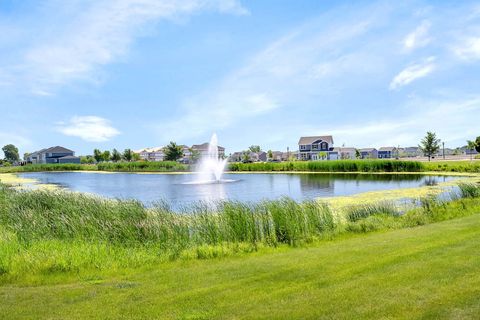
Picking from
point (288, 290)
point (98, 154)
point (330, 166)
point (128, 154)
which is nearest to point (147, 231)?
point (288, 290)

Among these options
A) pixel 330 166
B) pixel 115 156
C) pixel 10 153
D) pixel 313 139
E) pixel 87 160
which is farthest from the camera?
pixel 10 153

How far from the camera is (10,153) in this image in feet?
561

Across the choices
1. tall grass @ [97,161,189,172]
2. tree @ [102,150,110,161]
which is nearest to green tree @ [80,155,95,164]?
tree @ [102,150,110,161]

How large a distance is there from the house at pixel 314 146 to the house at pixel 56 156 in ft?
275

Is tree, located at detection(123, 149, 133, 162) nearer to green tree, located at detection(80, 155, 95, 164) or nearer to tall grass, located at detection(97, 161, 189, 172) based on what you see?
green tree, located at detection(80, 155, 95, 164)

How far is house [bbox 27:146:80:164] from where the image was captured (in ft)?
478

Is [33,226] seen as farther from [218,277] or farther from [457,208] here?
[457,208]

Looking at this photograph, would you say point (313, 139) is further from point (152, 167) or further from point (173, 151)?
point (152, 167)

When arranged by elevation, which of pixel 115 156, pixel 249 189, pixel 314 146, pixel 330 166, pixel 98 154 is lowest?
pixel 249 189

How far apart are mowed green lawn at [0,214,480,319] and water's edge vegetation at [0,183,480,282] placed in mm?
1287

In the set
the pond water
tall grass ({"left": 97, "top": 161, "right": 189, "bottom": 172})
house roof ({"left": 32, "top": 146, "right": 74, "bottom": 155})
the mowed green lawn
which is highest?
house roof ({"left": 32, "top": 146, "right": 74, "bottom": 155})

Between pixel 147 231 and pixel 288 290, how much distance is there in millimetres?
7034

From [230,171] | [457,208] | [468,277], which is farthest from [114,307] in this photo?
[230,171]

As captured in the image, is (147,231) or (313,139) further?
(313,139)
